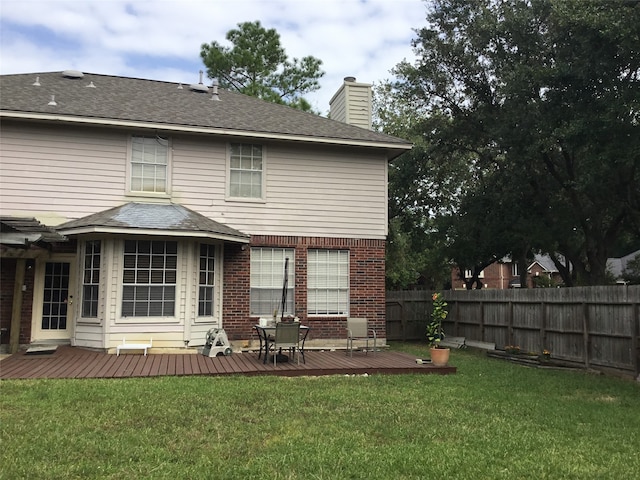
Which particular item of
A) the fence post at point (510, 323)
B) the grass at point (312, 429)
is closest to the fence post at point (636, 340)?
the grass at point (312, 429)

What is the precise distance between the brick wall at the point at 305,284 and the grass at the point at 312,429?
3.67 m

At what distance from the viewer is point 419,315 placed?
17.1 meters

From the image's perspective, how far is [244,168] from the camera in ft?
42.0

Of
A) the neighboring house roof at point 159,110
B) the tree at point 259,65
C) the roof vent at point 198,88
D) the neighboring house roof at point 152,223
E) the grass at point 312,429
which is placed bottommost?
the grass at point 312,429

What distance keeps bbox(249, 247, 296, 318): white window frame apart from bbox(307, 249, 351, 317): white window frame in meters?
0.43

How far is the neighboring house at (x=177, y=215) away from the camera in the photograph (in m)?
11.2


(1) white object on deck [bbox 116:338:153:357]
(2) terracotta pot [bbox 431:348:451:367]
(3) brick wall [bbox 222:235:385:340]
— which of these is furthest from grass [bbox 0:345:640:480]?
(3) brick wall [bbox 222:235:385:340]

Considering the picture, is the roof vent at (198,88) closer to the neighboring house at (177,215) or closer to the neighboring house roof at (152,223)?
the neighboring house at (177,215)

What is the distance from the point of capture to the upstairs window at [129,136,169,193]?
1216 centimetres

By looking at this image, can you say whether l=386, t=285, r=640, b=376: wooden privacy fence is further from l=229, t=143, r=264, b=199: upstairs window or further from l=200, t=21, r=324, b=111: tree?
l=200, t=21, r=324, b=111: tree

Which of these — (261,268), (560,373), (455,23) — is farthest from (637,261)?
(261,268)

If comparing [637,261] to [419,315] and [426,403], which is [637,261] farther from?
[426,403]

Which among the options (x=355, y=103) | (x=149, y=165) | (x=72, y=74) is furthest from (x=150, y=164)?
(x=355, y=103)

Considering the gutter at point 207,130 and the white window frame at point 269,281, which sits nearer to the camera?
the gutter at point 207,130
